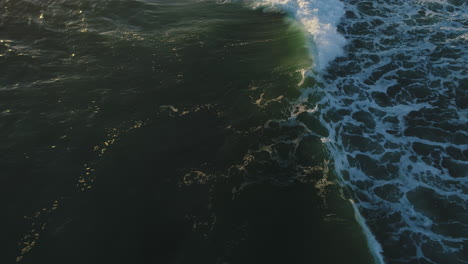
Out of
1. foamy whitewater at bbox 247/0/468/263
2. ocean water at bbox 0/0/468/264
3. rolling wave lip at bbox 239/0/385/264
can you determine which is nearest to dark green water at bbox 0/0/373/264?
ocean water at bbox 0/0/468/264

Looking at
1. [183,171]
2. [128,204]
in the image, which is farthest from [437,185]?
[128,204]

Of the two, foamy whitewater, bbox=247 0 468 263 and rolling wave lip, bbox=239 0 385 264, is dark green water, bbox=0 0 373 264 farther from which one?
foamy whitewater, bbox=247 0 468 263

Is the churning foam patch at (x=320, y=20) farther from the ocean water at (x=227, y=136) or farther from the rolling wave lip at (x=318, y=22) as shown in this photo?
the ocean water at (x=227, y=136)

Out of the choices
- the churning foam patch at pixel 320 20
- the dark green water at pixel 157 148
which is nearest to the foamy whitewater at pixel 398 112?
the churning foam patch at pixel 320 20

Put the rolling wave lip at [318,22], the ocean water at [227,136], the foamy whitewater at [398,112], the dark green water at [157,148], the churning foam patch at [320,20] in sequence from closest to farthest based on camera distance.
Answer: the dark green water at [157,148], the ocean water at [227,136], the foamy whitewater at [398,112], the rolling wave lip at [318,22], the churning foam patch at [320,20]

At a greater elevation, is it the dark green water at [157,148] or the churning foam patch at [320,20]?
the churning foam patch at [320,20]

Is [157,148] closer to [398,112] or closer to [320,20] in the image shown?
[398,112]
